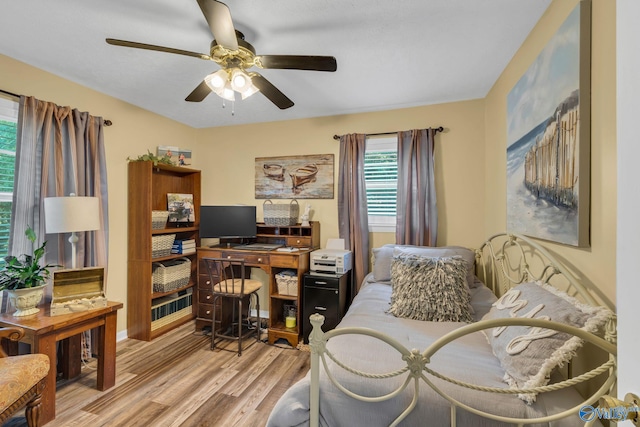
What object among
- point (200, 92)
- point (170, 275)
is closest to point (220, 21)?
point (200, 92)

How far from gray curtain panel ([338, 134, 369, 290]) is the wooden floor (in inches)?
45.1

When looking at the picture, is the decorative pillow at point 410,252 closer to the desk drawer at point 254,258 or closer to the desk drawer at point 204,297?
the desk drawer at point 254,258

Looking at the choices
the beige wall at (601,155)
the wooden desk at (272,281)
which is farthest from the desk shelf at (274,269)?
the beige wall at (601,155)

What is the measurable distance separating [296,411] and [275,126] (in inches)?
125

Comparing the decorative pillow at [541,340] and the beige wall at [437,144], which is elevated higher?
the beige wall at [437,144]

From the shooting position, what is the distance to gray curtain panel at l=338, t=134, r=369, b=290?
3.08m

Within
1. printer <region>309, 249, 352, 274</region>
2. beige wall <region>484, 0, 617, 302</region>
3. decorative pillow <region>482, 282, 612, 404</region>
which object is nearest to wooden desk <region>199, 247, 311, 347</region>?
printer <region>309, 249, 352, 274</region>

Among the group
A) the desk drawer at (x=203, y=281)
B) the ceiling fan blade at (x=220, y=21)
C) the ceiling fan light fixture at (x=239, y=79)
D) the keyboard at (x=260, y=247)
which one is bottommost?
the desk drawer at (x=203, y=281)

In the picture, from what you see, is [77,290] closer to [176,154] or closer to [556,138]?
[176,154]

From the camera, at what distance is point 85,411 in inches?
74.3

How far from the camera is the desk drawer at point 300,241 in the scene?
10.6 feet

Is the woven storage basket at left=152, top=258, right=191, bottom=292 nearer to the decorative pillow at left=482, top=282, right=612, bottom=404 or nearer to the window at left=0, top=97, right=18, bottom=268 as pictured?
the window at left=0, top=97, right=18, bottom=268

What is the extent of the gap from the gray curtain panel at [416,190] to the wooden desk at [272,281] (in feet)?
3.64

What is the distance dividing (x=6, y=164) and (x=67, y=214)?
2.18ft
